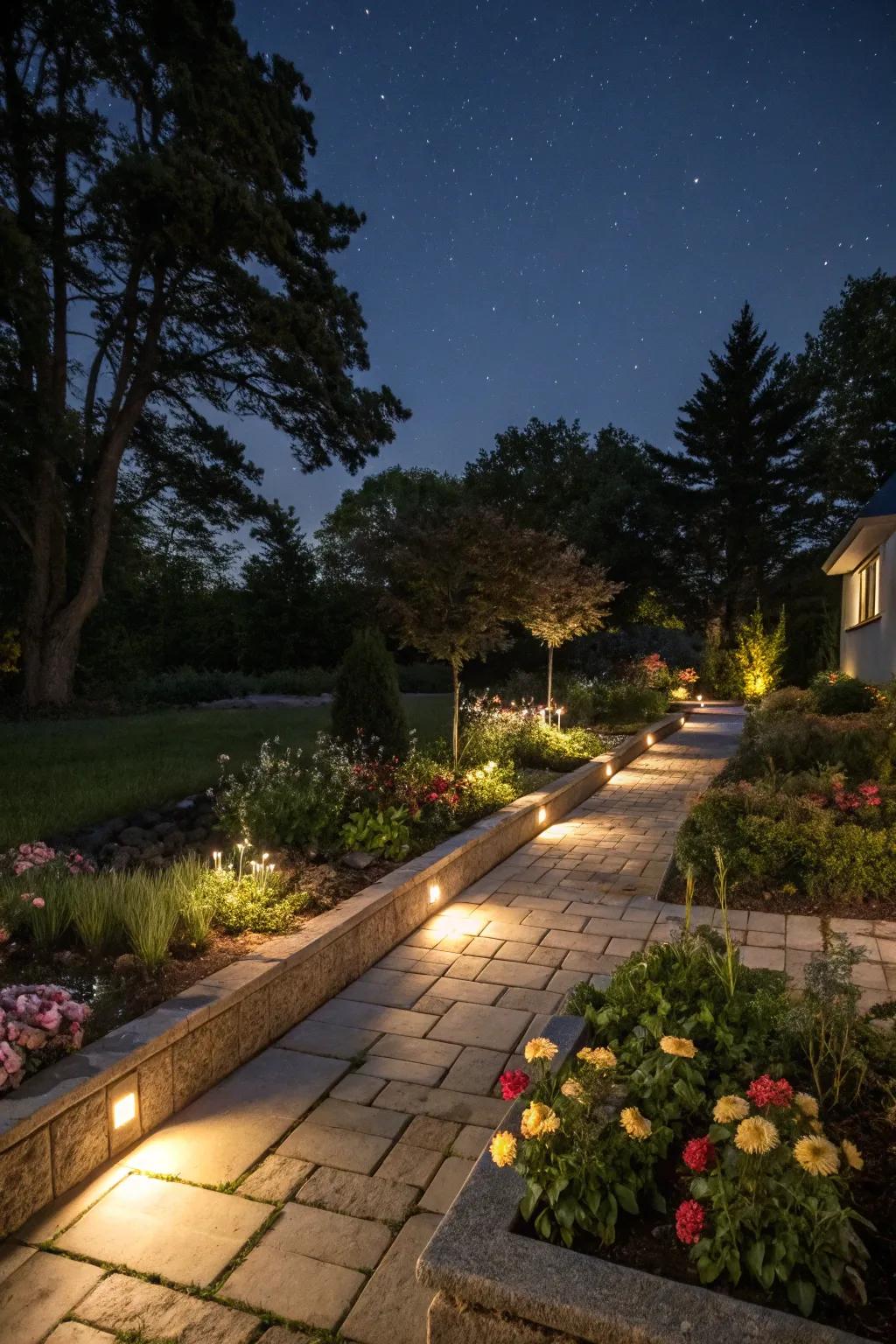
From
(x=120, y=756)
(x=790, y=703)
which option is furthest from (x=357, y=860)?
(x=790, y=703)

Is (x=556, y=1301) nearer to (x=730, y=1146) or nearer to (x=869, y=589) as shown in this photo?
(x=730, y=1146)

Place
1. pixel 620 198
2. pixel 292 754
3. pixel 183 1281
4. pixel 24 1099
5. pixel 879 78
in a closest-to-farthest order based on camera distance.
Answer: pixel 183 1281 → pixel 24 1099 → pixel 292 754 → pixel 879 78 → pixel 620 198

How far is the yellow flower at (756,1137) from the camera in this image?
4.96 ft

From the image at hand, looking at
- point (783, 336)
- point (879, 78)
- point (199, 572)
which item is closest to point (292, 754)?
point (879, 78)

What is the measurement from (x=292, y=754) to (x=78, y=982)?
548 cm

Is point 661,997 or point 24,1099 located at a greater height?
point 661,997

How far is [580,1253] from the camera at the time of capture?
4.96 ft

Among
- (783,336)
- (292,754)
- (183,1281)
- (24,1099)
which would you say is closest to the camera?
(183,1281)

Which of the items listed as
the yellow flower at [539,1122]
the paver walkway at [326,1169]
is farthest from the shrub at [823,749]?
the yellow flower at [539,1122]

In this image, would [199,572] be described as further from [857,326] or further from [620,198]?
[857,326]

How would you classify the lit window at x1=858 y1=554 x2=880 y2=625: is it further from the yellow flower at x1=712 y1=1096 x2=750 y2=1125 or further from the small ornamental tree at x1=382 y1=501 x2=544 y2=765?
the yellow flower at x1=712 y1=1096 x2=750 y2=1125

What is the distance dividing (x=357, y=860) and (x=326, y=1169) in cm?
236

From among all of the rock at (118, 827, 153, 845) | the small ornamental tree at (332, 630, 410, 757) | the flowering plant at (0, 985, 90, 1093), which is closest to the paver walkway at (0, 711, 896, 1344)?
the flowering plant at (0, 985, 90, 1093)

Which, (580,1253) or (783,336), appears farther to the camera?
(783,336)
